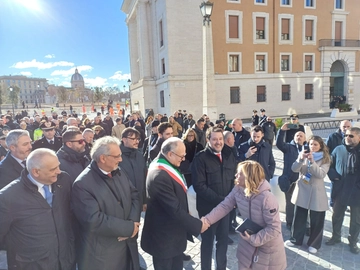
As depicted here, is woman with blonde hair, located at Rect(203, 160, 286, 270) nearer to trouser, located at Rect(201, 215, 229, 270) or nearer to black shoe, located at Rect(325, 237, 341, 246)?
trouser, located at Rect(201, 215, 229, 270)

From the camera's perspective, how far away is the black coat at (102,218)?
2297 millimetres

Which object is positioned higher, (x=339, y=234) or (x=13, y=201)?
(x=13, y=201)

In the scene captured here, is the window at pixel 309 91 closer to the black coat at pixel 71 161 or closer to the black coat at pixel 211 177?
the black coat at pixel 211 177

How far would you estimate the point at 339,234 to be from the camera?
4145mm

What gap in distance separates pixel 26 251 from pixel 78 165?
1.40 metres

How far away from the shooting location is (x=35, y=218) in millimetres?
2303

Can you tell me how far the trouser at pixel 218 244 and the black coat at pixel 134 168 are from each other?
3.51 ft

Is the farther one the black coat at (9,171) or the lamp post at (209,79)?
the lamp post at (209,79)

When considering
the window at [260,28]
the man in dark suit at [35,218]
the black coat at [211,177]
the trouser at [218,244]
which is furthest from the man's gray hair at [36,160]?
the window at [260,28]

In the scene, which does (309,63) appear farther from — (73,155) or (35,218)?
(35,218)

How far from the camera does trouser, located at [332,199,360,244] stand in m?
3.92

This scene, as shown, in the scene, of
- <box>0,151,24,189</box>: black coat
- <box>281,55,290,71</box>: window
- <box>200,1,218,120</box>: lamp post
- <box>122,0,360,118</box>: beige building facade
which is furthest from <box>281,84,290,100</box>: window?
<box>0,151,24,189</box>: black coat

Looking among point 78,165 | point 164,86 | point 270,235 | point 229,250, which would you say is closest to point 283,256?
point 270,235

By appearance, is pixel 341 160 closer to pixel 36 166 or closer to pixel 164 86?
pixel 36 166
